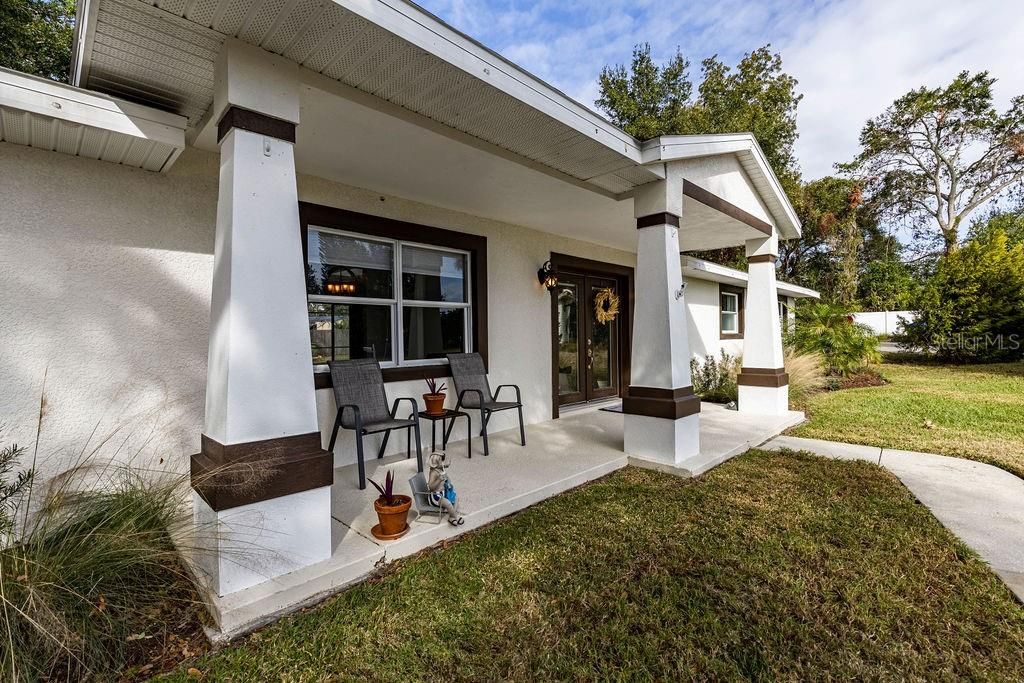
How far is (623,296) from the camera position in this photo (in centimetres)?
748

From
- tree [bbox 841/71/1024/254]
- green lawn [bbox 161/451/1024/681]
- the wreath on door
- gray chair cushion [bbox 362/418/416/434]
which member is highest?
tree [bbox 841/71/1024/254]

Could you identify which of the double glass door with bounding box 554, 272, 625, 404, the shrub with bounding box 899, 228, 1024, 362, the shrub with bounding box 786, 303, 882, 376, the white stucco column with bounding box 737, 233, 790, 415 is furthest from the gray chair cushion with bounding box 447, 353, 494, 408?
the shrub with bounding box 899, 228, 1024, 362

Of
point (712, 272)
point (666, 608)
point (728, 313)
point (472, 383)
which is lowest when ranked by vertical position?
point (666, 608)

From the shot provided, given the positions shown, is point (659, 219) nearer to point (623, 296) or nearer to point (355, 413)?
point (355, 413)

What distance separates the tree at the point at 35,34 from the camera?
645 cm

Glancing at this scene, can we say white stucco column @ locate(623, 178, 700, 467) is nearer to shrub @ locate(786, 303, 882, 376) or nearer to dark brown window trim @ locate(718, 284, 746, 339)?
dark brown window trim @ locate(718, 284, 746, 339)

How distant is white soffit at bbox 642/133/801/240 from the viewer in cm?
387

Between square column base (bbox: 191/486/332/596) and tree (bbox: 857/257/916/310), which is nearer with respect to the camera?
square column base (bbox: 191/486/332/596)

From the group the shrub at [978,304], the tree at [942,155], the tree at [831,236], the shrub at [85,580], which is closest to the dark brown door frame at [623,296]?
the shrub at [85,580]

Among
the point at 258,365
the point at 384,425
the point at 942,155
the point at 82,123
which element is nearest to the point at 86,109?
the point at 82,123

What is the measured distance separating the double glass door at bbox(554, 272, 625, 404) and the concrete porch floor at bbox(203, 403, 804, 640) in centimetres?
55

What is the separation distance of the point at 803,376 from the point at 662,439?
570 centimetres

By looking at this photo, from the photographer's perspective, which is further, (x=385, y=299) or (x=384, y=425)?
(x=385, y=299)
